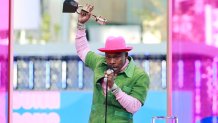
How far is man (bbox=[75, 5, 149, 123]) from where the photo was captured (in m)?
3.92

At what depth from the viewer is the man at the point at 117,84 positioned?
3922 mm

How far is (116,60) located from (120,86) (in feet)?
0.60

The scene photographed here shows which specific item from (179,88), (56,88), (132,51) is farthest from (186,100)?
(56,88)

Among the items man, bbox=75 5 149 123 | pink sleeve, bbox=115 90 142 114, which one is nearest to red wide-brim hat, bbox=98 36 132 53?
man, bbox=75 5 149 123

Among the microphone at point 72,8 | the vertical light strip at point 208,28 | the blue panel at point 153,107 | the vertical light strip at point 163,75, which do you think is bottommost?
the blue panel at point 153,107

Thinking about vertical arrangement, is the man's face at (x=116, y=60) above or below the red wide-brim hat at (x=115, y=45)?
below

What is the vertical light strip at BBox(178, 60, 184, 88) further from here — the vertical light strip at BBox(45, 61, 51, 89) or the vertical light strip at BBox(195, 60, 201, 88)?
the vertical light strip at BBox(45, 61, 51, 89)

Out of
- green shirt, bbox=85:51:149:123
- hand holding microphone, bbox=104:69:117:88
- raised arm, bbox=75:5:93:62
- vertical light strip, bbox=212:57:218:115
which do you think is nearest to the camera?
hand holding microphone, bbox=104:69:117:88

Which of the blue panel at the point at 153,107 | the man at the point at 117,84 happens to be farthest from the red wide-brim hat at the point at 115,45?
the blue panel at the point at 153,107

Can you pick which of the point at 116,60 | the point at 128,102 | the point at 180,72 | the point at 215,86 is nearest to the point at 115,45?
the point at 116,60

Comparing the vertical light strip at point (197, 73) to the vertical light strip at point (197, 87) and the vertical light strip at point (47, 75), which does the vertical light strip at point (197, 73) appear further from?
the vertical light strip at point (47, 75)

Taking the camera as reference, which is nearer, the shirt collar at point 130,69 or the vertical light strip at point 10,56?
the shirt collar at point 130,69

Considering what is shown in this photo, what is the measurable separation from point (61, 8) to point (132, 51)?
2.07 ft

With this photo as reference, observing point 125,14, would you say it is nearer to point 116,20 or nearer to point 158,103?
point 116,20
